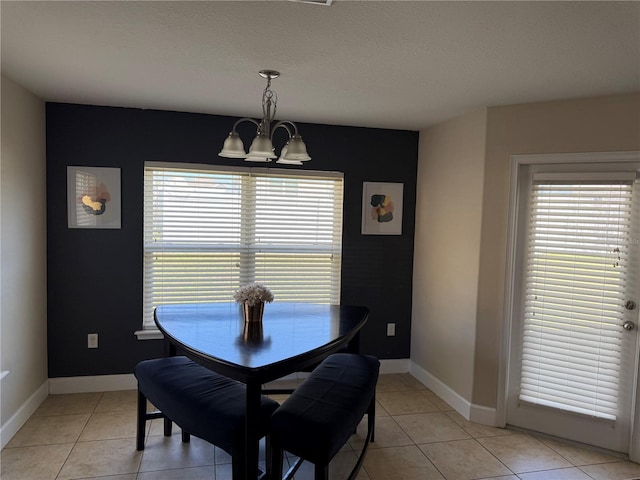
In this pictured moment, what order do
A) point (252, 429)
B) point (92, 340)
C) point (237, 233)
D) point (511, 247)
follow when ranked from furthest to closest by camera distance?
point (237, 233) → point (92, 340) → point (511, 247) → point (252, 429)

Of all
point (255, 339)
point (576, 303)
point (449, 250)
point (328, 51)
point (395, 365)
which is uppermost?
point (328, 51)

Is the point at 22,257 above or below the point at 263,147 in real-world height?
below

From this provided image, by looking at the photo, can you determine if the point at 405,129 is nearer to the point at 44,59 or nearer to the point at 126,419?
the point at 44,59

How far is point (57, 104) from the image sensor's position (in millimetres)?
3398

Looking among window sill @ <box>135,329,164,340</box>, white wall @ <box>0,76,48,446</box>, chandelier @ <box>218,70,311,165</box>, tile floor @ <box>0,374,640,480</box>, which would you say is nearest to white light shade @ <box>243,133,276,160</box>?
chandelier @ <box>218,70,311,165</box>

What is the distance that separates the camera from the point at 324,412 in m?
2.12

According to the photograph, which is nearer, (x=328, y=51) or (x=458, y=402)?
(x=328, y=51)

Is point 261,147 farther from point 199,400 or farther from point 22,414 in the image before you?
point 22,414

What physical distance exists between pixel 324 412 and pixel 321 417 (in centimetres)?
5

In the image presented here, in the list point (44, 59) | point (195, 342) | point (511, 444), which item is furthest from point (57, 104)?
point (511, 444)

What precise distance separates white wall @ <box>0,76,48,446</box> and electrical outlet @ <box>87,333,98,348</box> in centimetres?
31

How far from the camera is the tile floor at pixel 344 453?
257 centimetres

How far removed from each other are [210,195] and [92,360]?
166 centimetres

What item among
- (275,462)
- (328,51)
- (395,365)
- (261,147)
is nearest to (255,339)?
(275,462)
